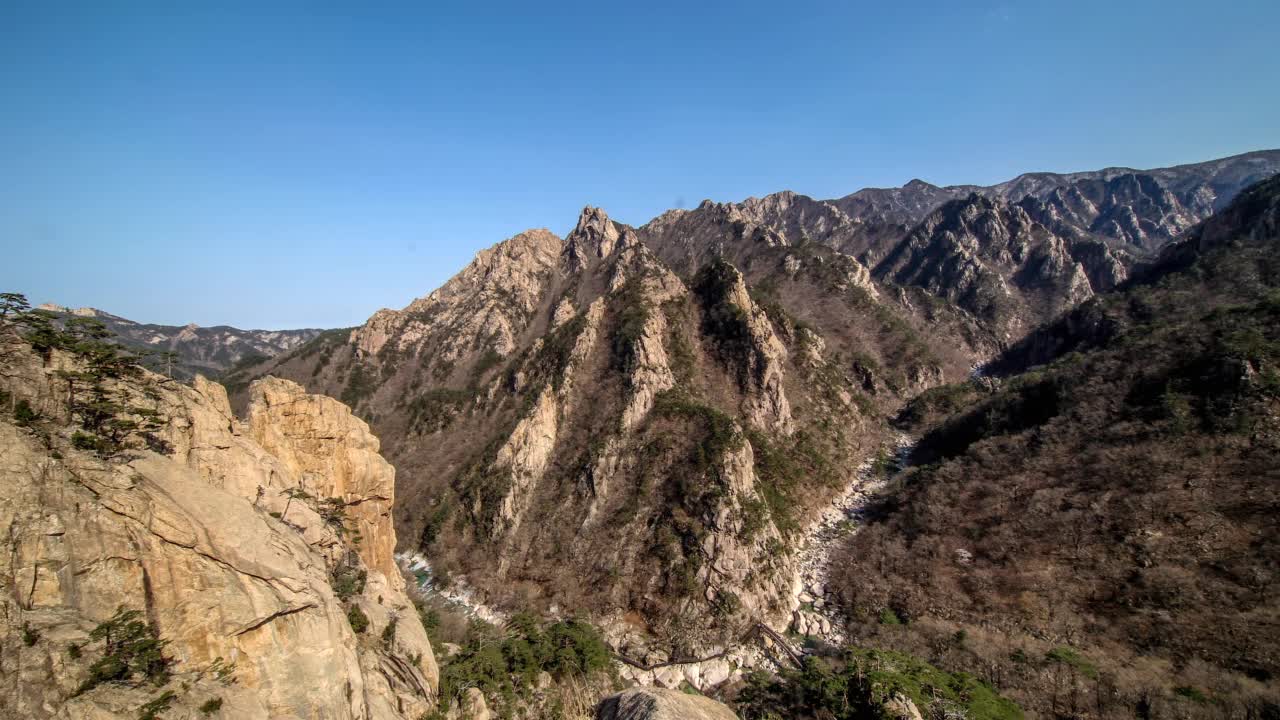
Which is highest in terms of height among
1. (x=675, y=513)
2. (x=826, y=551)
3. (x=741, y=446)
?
(x=741, y=446)

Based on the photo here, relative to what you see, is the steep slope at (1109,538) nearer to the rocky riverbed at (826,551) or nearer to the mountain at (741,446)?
the mountain at (741,446)

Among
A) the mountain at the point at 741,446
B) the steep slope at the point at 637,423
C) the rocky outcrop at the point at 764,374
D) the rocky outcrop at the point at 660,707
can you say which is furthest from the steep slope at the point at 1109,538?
the rocky outcrop at the point at 660,707

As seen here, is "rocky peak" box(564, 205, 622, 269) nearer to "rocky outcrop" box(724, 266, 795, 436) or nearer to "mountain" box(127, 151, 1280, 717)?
"mountain" box(127, 151, 1280, 717)

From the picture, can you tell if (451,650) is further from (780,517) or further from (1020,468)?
(1020,468)

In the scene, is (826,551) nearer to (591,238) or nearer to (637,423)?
(637,423)

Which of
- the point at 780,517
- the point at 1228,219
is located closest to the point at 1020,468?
the point at 780,517

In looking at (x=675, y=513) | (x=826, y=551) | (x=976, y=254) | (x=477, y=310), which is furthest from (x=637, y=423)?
(x=976, y=254)
